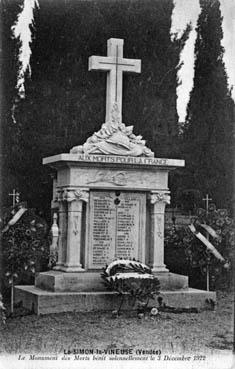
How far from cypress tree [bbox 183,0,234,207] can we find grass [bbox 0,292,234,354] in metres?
5.67

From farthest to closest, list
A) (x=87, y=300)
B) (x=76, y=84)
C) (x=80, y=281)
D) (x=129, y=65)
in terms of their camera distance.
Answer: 1. (x=76, y=84)
2. (x=129, y=65)
3. (x=80, y=281)
4. (x=87, y=300)

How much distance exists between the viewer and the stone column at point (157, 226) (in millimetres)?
12289

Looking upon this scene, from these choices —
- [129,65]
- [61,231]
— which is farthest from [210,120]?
[61,231]

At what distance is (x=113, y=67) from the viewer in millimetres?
Result: 12555

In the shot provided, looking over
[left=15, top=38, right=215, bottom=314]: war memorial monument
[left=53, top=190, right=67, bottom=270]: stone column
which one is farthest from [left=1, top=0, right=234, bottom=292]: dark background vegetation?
[left=15, top=38, right=215, bottom=314]: war memorial monument

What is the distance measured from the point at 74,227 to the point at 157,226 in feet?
4.72

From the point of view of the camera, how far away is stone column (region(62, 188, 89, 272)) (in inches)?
465

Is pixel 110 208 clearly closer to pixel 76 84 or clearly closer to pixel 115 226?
pixel 115 226

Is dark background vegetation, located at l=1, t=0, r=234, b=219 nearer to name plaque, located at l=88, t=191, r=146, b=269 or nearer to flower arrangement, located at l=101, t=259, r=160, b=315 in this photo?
name plaque, located at l=88, t=191, r=146, b=269

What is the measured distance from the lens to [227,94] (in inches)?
687

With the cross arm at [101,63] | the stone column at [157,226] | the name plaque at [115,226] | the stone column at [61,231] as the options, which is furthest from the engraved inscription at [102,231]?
the cross arm at [101,63]

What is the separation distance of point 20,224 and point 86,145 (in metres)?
1.64

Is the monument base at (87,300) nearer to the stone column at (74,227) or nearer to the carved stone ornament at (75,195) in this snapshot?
the stone column at (74,227)

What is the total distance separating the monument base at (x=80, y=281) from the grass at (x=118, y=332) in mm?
619
